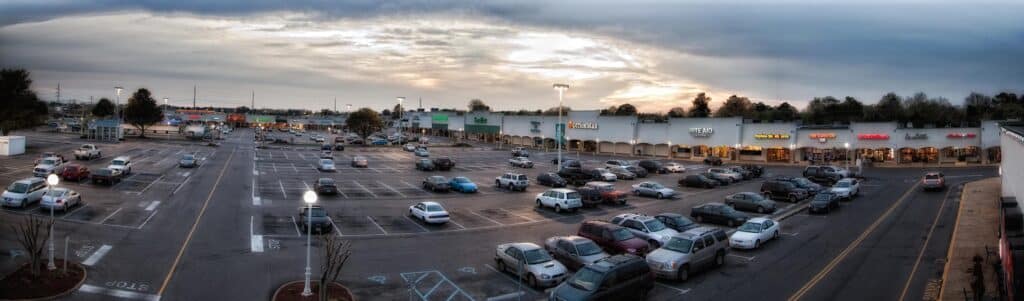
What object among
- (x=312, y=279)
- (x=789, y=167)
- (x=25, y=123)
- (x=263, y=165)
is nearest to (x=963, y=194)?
(x=789, y=167)

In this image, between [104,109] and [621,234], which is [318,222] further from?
[104,109]

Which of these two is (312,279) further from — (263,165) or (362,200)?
(263,165)

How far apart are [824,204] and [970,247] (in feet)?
32.5

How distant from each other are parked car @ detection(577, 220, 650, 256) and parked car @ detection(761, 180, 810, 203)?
21.2m

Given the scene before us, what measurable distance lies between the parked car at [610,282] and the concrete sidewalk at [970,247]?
837 cm

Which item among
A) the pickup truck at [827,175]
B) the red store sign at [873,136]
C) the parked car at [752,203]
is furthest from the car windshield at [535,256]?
the red store sign at [873,136]

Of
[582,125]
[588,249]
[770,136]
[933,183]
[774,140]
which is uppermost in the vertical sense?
[582,125]

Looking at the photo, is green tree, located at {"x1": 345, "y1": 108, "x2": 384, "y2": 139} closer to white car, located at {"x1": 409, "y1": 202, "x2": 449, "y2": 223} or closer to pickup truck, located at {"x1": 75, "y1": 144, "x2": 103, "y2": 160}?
pickup truck, located at {"x1": 75, "y1": 144, "x2": 103, "y2": 160}

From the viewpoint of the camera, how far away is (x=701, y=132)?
8106 centimetres

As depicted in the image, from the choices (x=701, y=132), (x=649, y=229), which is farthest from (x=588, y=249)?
(x=701, y=132)

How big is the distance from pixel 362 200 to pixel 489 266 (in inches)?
682

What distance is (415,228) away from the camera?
91.4ft

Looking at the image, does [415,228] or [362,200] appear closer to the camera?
[415,228]

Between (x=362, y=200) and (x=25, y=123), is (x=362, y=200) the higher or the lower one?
the lower one
